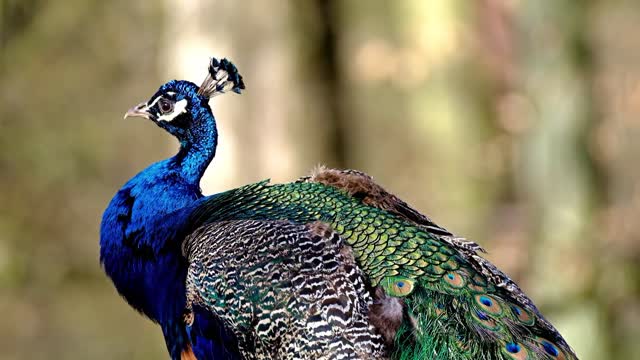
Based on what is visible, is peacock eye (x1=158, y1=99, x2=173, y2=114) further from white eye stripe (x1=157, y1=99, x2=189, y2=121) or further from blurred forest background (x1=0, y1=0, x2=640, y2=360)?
blurred forest background (x1=0, y1=0, x2=640, y2=360)

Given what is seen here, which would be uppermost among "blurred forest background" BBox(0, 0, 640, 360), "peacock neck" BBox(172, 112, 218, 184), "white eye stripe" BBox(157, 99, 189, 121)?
"white eye stripe" BBox(157, 99, 189, 121)

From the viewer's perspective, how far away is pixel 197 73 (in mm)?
6992

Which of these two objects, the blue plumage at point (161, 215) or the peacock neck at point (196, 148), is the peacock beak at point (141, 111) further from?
the peacock neck at point (196, 148)

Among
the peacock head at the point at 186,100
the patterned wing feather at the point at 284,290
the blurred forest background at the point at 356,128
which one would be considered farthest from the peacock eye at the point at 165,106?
the blurred forest background at the point at 356,128

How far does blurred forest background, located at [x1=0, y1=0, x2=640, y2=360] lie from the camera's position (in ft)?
23.4

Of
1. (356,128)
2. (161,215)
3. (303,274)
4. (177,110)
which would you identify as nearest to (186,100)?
(177,110)

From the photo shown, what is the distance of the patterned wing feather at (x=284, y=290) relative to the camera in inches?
148

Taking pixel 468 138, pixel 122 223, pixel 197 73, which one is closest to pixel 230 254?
pixel 122 223

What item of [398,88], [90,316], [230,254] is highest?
[230,254]

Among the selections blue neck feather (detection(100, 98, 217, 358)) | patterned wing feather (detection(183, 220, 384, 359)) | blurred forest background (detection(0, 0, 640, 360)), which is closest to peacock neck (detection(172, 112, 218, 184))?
blue neck feather (detection(100, 98, 217, 358))

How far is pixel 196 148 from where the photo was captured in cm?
466

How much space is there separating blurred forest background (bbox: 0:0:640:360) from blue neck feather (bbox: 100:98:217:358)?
7.06 ft

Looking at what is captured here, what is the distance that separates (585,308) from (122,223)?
3602 millimetres

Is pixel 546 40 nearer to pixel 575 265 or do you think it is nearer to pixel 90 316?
pixel 575 265
